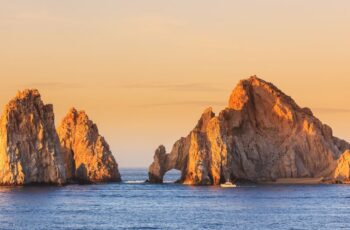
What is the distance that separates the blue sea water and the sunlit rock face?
4807 millimetres

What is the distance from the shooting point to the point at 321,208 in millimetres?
119625

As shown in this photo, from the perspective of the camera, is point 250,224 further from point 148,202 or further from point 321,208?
point 148,202

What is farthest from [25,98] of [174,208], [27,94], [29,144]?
[174,208]

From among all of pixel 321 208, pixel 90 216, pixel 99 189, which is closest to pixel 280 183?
pixel 99 189

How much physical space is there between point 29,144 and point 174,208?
5038 cm

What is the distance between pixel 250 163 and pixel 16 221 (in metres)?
103

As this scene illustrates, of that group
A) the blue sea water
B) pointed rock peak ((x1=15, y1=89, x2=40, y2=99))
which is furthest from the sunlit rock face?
the blue sea water

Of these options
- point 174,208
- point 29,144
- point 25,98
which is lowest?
point 174,208

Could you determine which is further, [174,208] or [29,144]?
[29,144]

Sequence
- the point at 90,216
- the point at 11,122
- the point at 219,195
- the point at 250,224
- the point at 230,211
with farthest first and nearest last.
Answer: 1. the point at 11,122
2. the point at 219,195
3. the point at 230,211
4. the point at 90,216
5. the point at 250,224

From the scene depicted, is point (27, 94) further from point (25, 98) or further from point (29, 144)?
point (29, 144)

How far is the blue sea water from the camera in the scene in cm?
9606

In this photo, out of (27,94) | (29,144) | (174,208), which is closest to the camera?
(174,208)

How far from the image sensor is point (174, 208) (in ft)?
394
